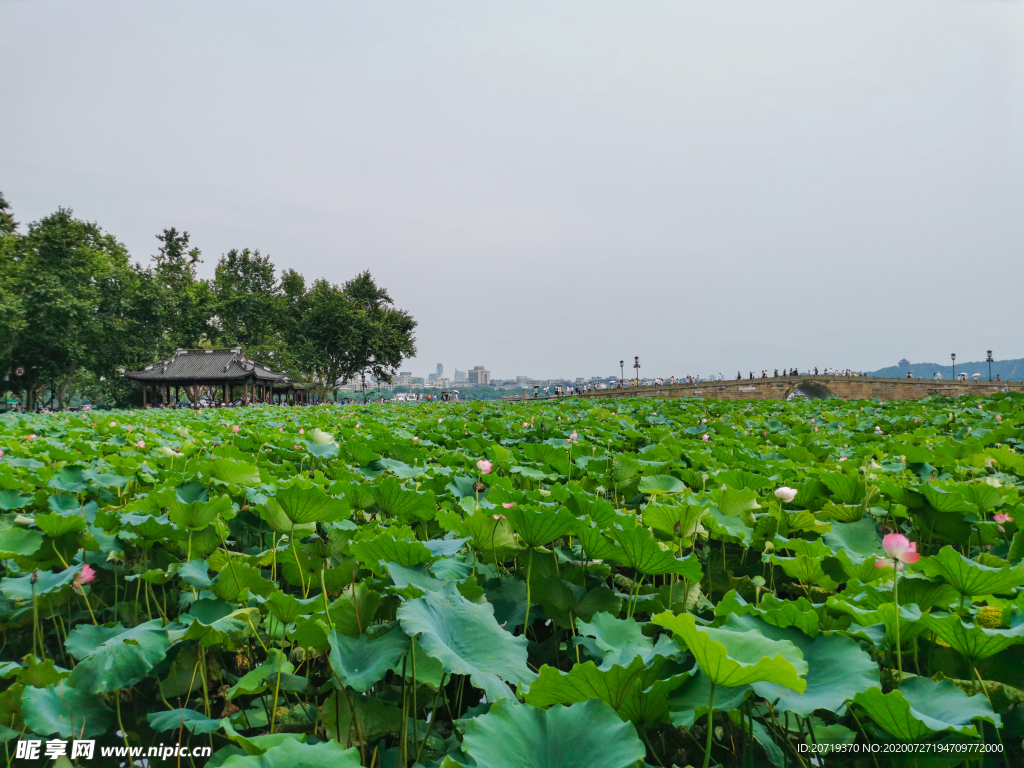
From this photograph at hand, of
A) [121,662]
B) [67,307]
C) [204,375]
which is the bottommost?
[121,662]

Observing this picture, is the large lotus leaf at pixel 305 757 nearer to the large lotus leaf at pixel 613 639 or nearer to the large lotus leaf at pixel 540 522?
the large lotus leaf at pixel 613 639

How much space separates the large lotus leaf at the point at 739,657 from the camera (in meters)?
0.70

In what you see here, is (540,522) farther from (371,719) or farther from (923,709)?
(923,709)

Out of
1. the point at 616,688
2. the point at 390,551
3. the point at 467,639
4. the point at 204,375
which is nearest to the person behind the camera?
the point at 616,688

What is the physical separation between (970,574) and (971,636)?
28 centimetres

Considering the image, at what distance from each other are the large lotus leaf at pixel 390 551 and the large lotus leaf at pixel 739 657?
586mm

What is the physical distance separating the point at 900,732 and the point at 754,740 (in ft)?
0.85

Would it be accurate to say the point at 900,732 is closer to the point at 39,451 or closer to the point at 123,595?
the point at 123,595

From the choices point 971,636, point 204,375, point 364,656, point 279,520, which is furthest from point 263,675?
point 204,375

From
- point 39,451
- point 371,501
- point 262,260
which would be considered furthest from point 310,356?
point 371,501

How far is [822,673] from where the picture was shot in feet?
2.98

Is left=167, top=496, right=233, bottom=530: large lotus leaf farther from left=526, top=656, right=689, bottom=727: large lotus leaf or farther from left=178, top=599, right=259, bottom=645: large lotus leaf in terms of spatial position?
left=526, top=656, right=689, bottom=727: large lotus leaf

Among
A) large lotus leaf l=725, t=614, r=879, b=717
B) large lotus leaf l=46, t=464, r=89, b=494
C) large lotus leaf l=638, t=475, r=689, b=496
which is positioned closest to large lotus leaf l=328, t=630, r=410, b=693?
large lotus leaf l=725, t=614, r=879, b=717

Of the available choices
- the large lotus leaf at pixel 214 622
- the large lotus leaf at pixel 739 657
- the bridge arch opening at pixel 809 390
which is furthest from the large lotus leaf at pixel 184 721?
the bridge arch opening at pixel 809 390
